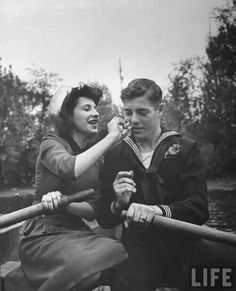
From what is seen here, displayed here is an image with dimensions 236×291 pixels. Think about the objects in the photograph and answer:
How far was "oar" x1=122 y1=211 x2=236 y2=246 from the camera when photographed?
1011 mm

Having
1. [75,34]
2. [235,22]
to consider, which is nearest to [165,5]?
[235,22]

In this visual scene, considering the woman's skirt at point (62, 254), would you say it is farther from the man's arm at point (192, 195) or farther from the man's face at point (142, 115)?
→ the man's face at point (142, 115)

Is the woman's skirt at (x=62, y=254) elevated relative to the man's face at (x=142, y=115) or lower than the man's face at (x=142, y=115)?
lower

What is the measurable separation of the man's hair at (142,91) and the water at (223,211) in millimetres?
2561

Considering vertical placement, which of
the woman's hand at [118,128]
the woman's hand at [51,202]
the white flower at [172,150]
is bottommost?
the woman's hand at [51,202]

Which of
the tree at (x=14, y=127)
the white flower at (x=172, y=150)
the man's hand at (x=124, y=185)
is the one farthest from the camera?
the tree at (x=14, y=127)

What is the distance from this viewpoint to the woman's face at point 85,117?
4.12 ft

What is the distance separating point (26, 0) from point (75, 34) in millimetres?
314

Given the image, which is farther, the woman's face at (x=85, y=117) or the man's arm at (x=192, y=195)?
the woman's face at (x=85, y=117)

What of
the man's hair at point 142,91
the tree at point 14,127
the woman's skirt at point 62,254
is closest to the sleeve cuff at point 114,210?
the woman's skirt at point 62,254

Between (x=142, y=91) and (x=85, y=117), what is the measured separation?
0.73 feet

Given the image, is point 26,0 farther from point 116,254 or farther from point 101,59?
point 116,254

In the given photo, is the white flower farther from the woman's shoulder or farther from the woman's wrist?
the woman's shoulder

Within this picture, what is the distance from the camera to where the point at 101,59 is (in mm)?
1816
